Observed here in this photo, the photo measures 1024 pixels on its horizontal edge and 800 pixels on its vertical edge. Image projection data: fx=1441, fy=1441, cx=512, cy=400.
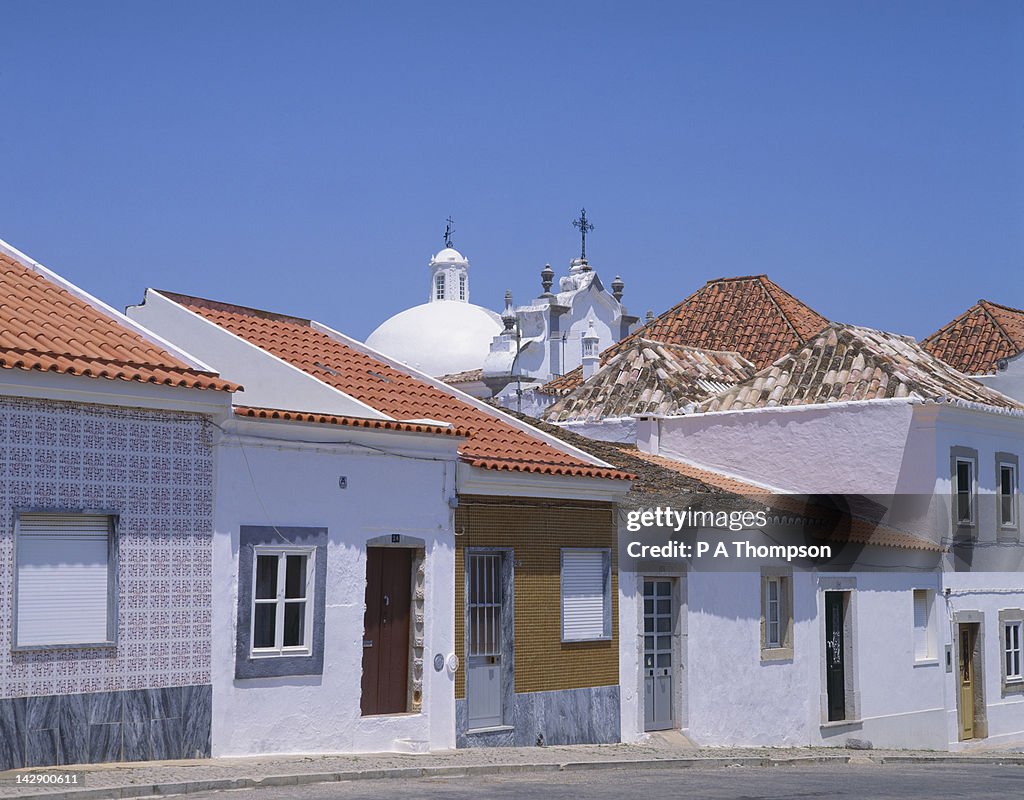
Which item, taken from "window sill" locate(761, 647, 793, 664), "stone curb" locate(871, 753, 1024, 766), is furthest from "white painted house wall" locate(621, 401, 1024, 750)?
"stone curb" locate(871, 753, 1024, 766)

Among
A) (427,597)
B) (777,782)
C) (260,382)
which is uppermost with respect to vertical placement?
(260,382)

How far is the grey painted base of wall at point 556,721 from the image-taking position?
1612 centimetres

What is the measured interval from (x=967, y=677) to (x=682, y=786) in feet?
43.7

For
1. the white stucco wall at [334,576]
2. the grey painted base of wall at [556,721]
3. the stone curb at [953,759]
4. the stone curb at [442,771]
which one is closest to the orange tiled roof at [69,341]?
the white stucco wall at [334,576]

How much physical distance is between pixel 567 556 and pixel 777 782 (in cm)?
452

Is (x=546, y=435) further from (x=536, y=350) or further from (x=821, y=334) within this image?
(x=536, y=350)

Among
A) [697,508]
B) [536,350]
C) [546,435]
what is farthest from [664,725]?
[536,350]

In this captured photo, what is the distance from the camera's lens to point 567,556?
56.6 feet

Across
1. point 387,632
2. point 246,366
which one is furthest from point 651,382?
point 387,632

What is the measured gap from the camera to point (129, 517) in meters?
12.8

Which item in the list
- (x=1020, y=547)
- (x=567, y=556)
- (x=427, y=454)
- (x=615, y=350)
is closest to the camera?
(x=427, y=454)

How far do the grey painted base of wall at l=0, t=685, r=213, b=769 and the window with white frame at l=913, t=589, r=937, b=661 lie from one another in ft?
44.5

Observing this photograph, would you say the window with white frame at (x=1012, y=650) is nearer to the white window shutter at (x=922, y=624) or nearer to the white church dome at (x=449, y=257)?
the white window shutter at (x=922, y=624)

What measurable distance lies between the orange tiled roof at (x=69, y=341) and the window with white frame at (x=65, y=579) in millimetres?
1284
